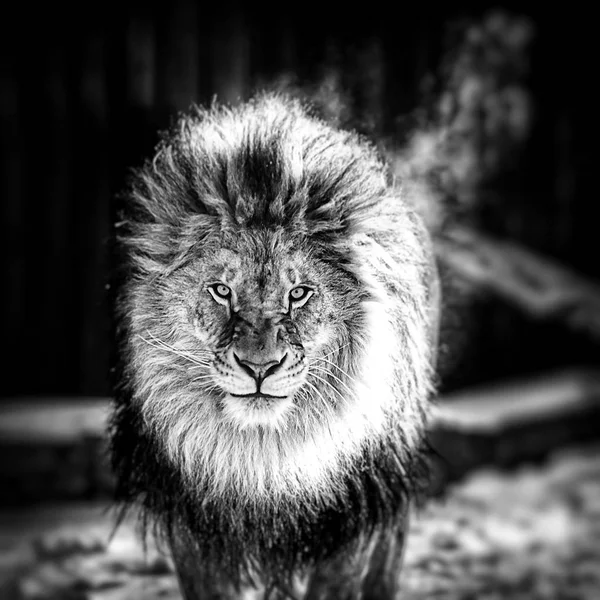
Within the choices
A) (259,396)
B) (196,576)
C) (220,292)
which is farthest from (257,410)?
(196,576)

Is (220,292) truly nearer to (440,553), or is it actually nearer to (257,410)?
(257,410)

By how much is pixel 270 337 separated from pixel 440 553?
0.55 metres

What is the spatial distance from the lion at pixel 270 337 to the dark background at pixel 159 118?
0.41 feet

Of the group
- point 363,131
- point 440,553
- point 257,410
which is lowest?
point 440,553

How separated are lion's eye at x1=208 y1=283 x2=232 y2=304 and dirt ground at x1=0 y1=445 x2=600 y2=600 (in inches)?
15.6

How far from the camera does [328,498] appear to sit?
2.59 ft

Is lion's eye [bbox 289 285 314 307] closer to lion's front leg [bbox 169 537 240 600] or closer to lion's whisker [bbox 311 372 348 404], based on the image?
lion's whisker [bbox 311 372 348 404]

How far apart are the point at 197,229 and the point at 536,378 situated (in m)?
1.24

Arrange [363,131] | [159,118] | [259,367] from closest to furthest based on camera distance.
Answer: [259,367] < [363,131] < [159,118]

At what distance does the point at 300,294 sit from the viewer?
714 mm

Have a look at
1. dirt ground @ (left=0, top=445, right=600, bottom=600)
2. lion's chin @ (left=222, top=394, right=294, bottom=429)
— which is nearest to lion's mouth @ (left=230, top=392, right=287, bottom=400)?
lion's chin @ (left=222, top=394, right=294, bottom=429)

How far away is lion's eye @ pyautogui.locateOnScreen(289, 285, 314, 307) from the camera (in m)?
A: 0.71

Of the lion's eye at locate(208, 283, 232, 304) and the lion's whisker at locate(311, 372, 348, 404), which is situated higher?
the lion's eye at locate(208, 283, 232, 304)

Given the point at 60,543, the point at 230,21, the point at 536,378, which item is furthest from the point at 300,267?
the point at 536,378
